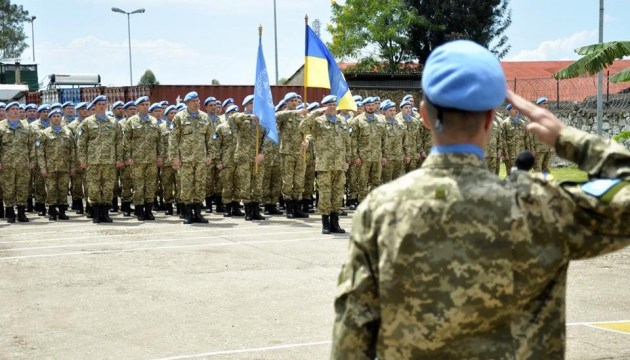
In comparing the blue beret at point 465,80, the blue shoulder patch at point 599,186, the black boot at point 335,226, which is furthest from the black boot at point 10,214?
the blue shoulder patch at point 599,186

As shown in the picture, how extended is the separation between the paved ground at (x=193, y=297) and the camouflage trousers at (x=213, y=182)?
141 inches

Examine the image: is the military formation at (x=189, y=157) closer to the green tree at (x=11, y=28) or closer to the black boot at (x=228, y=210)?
the black boot at (x=228, y=210)

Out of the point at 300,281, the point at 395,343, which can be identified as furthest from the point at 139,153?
the point at 395,343

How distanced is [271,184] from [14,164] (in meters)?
4.59

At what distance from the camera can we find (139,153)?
1542 cm

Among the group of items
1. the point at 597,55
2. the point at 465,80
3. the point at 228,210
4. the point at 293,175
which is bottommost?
the point at 228,210

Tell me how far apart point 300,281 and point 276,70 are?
3341 cm

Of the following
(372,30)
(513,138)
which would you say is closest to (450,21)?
(372,30)

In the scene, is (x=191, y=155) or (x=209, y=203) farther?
(x=209, y=203)

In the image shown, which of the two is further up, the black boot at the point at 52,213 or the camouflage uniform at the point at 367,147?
the camouflage uniform at the point at 367,147

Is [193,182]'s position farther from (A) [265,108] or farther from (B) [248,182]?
(A) [265,108]

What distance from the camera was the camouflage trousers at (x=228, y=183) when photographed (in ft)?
51.3

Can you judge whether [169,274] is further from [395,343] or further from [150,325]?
[395,343]

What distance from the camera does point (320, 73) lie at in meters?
13.8
